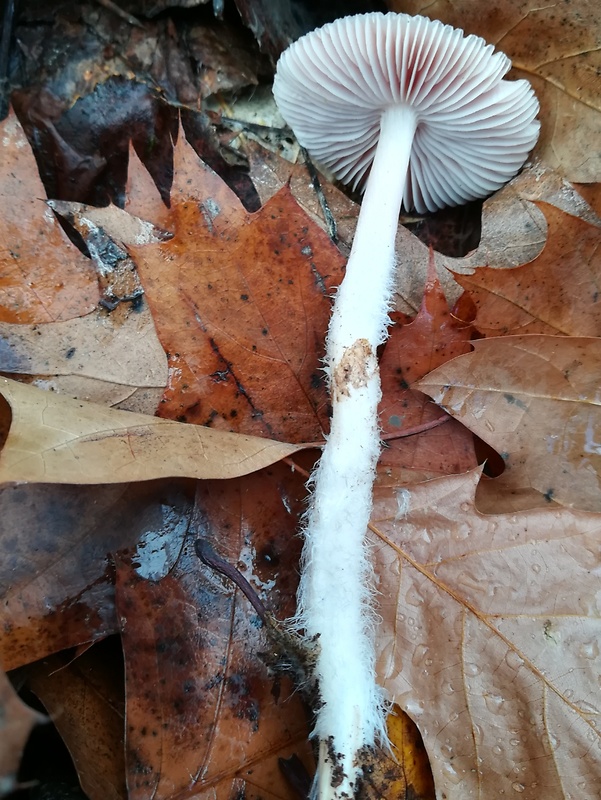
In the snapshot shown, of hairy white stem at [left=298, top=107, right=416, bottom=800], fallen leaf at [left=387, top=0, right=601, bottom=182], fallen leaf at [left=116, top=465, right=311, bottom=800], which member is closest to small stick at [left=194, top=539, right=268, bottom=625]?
fallen leaf at [left=116, top=465, right=311, bottom=800]

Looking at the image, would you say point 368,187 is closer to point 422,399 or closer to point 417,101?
point 417,101

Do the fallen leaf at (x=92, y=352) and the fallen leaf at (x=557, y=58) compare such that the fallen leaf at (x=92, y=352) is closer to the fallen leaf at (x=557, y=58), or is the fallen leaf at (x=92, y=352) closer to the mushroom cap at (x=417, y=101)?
the mushroom cap at (x=417, y=101)

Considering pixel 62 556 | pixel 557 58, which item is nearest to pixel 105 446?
pixel 62 556

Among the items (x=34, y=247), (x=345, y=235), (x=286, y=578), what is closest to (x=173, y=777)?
(x=286, y=578)

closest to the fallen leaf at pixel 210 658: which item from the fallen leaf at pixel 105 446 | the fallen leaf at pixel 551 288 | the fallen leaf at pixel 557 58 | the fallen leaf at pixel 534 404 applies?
the fallen leaf at pixel 105 446

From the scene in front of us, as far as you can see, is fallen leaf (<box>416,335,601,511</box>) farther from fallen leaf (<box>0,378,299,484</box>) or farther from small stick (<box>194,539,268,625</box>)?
small stick (<box>194,539,268,625</box>)

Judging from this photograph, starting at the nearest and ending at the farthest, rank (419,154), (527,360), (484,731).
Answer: (484,731)
(527,360)
(419,154)

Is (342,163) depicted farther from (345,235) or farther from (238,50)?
(238,50)
